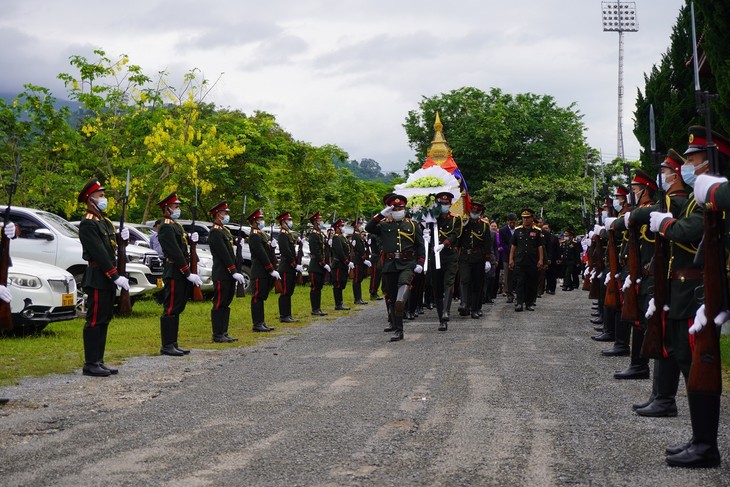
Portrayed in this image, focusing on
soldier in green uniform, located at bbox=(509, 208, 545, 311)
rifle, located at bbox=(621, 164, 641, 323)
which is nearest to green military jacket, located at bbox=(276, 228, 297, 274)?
soldier in green uniform, located at bbox=(509, 208, 545, 311)

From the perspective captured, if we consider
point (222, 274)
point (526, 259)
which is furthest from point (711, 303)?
point (526, 259)

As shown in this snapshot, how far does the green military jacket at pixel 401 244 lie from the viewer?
13547 mm

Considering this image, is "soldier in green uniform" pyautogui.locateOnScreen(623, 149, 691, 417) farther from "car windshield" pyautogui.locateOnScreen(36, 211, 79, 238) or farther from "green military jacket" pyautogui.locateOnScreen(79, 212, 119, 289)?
"car windshield" pyautogui.locateOnScreen(36, 211, 79, 238)

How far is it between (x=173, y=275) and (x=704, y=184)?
25.5 feet

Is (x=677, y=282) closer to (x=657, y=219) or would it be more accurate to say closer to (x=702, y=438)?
(x=657, y=219)

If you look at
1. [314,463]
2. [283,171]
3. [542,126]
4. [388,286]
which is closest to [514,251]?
[388,286]

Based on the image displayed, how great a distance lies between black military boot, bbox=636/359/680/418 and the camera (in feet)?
23.0

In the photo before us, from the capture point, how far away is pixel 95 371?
9508 millimetres

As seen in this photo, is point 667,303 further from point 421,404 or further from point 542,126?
point 542,126

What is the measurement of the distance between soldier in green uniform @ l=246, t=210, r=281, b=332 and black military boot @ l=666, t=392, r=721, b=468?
9570 mm

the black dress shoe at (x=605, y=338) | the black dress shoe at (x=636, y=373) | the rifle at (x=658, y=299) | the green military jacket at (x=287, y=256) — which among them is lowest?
the black dress shoe at (x=636, y=373)

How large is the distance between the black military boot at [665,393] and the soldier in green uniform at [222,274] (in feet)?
23.3

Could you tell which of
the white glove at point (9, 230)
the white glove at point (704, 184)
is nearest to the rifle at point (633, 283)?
the white glove at point (704, 184)

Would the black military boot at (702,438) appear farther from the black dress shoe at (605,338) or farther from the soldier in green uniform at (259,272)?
the soldier in green uniform at (259,272)
